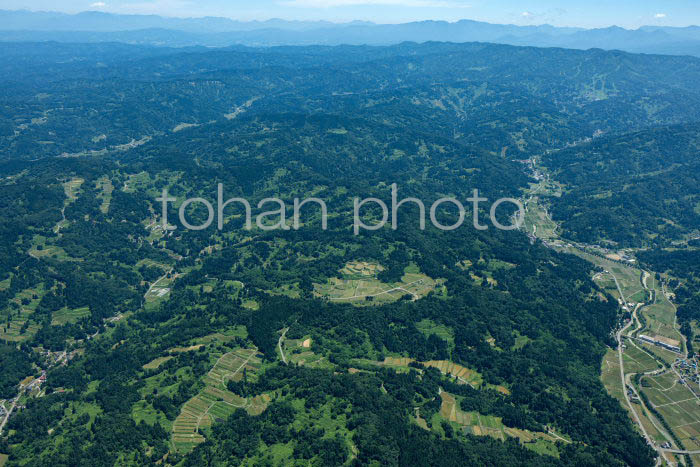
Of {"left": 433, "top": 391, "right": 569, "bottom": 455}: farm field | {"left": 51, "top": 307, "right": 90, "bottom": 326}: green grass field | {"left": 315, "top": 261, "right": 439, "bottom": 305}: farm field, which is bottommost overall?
{"left": 51, "top": 307, "right": 90, "bottom": 326}: green grass field

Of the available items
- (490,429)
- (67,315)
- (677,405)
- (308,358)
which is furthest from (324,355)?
(67,315)

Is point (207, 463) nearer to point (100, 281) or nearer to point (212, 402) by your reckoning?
point (212, 402)

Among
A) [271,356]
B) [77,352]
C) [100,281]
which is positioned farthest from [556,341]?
[100,281]

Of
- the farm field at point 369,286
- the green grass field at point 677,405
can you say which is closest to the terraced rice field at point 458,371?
the farm field at point 369,286

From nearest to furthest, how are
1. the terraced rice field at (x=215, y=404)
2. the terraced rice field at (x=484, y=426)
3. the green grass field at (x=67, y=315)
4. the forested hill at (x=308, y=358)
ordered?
the forested hill at (x=308, y=358) → the terraced rice field at (x=215, y=404) → the terraced rice field at (x=484, y=426) → the green grass field at (x=67, y=315)

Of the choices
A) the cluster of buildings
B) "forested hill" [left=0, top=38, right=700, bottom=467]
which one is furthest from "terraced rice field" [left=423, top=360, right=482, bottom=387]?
the cluster of buildings

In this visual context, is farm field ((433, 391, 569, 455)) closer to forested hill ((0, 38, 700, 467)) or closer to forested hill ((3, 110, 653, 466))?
forested hill ((0, 38, 700, 467))

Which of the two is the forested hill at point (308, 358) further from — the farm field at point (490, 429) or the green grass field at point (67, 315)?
the green grass field at point (67, 315)

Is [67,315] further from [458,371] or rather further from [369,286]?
[458,371]
